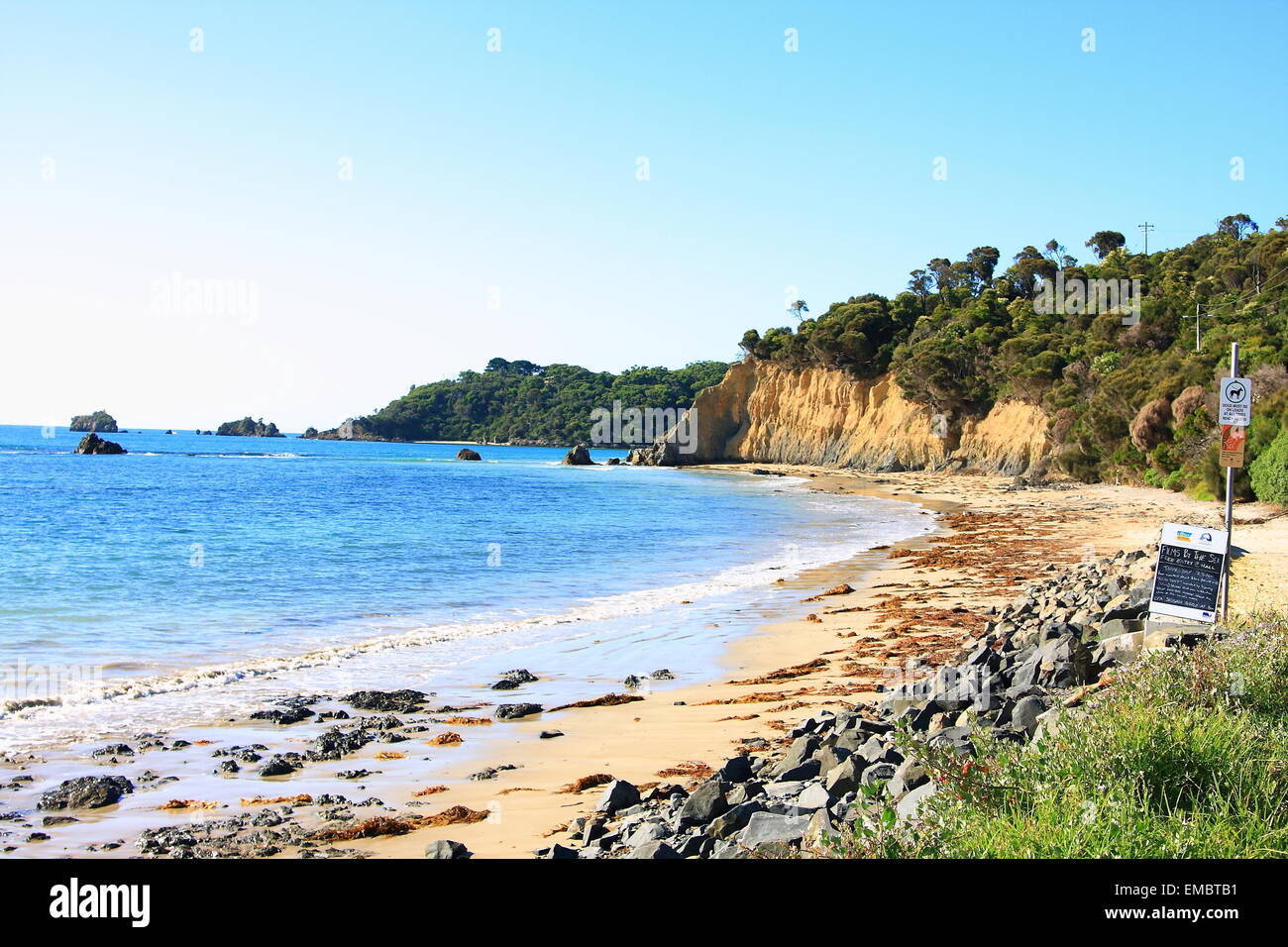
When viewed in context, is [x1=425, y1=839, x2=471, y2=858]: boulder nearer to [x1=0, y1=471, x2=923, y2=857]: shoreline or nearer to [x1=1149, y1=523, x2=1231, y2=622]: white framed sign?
[x1=0, y1=471, x2=923, y2=857]: shoreline

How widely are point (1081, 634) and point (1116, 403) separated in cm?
4346

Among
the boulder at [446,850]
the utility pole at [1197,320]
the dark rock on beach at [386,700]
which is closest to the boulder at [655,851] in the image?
the boulder at [446,850]

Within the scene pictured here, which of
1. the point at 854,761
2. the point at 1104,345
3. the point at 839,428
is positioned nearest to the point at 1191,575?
the point at 854,761

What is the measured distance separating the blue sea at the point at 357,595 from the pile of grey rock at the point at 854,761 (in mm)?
4143

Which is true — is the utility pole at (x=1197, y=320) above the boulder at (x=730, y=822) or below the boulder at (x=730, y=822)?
above

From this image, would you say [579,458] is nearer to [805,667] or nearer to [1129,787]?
[805,667]

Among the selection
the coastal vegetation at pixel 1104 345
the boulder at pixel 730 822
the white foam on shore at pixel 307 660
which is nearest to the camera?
the boulder at pixel 730 822

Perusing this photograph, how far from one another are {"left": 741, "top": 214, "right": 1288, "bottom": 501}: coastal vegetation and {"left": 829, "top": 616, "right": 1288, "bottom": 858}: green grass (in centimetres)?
2245

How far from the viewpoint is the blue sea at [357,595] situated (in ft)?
40.9

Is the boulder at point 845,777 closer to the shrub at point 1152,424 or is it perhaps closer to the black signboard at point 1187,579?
the black signboard at point 1187,579

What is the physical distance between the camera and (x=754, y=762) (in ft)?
27.1

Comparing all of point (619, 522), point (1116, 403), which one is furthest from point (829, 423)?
point (619, 522)

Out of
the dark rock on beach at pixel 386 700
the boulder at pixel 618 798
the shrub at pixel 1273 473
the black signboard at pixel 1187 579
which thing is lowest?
the dark rock on beach at pixel 386 700
